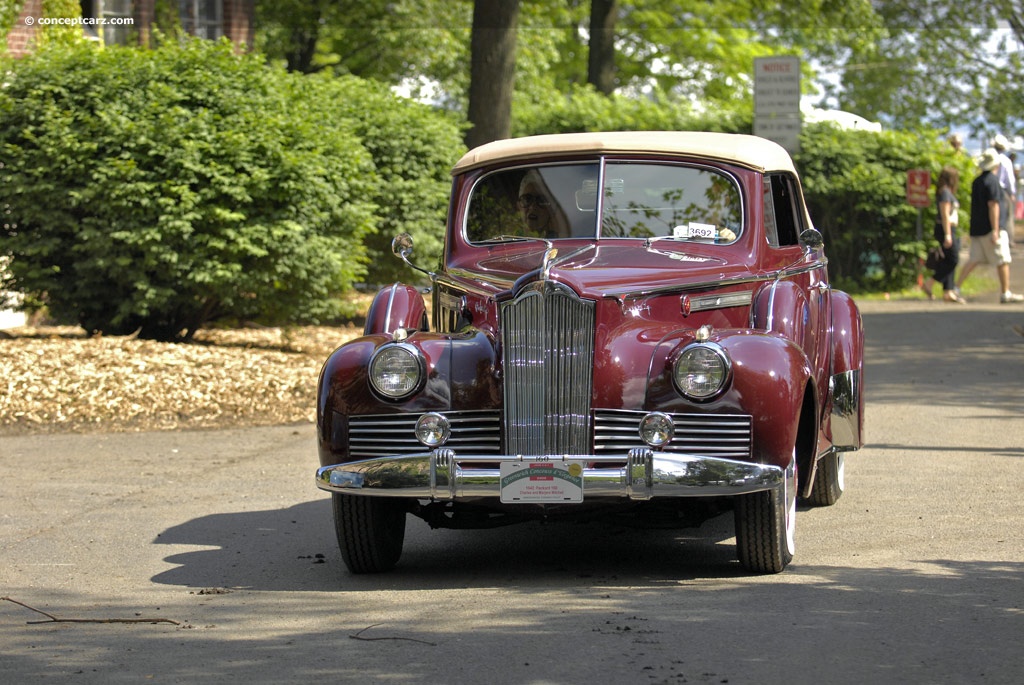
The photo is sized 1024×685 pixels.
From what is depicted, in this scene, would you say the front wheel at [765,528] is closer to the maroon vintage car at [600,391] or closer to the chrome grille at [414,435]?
the maroon vintage car at [600,391]

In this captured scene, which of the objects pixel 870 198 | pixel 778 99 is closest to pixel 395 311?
pixel 778 99

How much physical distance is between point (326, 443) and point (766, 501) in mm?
1894

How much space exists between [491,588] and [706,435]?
1.10 meters

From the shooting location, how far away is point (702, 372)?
5.97 m

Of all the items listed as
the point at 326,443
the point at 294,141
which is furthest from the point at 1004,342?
the point at 326,443

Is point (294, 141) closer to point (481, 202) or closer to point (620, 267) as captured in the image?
point (481, 202)

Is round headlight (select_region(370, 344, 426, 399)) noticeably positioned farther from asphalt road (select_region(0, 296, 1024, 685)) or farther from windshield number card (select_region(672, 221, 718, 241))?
windshield number card (select_region(672, 221, 718, 241))

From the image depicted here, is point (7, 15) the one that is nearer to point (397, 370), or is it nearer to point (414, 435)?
point (397, 370)

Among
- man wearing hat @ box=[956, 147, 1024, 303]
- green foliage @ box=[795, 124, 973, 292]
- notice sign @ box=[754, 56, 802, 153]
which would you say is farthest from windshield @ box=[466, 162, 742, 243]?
green foliage @ box=[795, 124, 973, 292]

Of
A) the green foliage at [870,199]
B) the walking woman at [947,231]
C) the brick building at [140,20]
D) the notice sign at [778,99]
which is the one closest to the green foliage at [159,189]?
the brick building at [140,20]

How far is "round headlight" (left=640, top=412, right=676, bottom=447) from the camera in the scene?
5926mm

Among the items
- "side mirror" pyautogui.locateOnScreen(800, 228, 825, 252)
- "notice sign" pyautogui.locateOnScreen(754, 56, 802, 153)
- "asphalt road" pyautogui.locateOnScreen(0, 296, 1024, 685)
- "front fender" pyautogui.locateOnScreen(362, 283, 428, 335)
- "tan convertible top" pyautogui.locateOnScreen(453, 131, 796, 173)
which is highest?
"notice sign" pyautogui.locateOnScreen(754, 56, 802, 153)

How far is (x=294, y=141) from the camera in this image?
13914mm

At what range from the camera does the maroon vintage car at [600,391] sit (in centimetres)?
589
